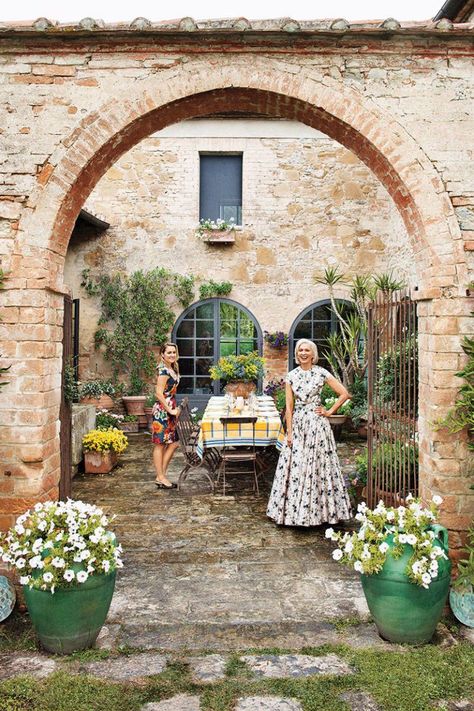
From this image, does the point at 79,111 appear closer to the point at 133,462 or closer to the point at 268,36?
the point at 268,36

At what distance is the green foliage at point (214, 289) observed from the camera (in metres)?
11.5

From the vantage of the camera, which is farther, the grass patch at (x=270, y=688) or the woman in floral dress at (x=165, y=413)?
the woman in floral dress at (x=165, y=413)

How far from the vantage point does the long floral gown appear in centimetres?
538

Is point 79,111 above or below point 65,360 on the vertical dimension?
above

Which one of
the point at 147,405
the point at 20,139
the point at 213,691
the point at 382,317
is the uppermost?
the point at 20,139

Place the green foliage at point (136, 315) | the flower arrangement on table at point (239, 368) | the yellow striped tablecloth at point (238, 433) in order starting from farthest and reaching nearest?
the green foliage at point (136, 315) → the flower arrangement on table at point (239, 368) → the yellow striped tablecloth at point (238, 433)

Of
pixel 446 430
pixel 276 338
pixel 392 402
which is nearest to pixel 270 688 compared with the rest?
pixel 446 430

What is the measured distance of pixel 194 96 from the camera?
4363 mm

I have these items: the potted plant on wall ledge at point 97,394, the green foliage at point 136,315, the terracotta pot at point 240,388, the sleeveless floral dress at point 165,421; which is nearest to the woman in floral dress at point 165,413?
the sleeveless floral dress at point 165,421

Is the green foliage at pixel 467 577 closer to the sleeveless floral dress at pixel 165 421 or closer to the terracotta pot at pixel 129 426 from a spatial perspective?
the sleeveless floral dress at pixel 165 421

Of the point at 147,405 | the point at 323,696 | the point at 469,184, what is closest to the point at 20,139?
the point at 469,184

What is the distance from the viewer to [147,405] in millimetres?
11352

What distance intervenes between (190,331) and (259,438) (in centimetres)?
556

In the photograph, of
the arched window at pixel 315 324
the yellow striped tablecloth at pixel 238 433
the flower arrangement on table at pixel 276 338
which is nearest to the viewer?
the yellow striped tablecloth at pixel 238 433
